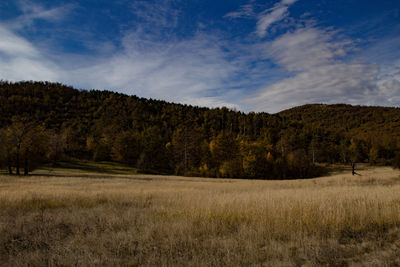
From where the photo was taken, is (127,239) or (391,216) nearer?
(127,239)

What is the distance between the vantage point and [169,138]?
101 m

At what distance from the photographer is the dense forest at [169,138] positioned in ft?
209

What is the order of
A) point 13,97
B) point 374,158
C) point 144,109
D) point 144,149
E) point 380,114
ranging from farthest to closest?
point 380,114
point 144,109
point 13,97
point 374,158
point 144,149

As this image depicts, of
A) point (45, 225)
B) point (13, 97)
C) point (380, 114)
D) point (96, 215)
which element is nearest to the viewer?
point (45, 225)

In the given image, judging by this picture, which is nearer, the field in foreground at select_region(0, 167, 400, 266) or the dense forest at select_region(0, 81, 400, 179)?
the field in foreground at select_region(0, 167, 400, 266)

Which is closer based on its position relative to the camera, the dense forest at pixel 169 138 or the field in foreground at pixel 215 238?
the field in foreground at pixel 215 238

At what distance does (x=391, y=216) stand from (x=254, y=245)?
4200 mm

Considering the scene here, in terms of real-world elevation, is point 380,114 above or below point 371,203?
above

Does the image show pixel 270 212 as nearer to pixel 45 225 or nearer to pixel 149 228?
pixel 149 228

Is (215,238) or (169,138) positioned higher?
(169,138)

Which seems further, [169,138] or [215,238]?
[169,138]

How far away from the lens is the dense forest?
63797 millimetres

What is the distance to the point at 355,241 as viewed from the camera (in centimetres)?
477

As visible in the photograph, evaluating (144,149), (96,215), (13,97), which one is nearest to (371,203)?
(96,215)
